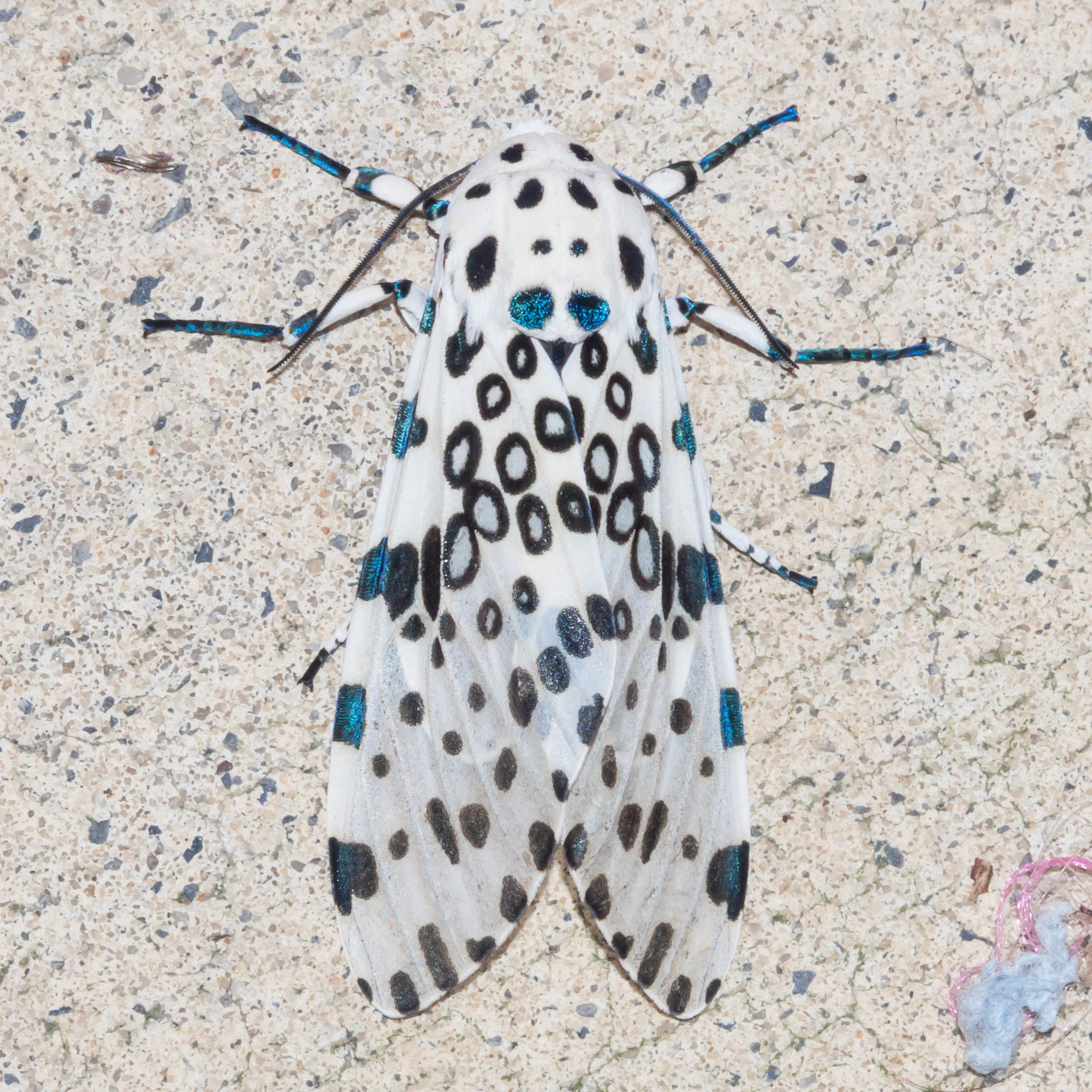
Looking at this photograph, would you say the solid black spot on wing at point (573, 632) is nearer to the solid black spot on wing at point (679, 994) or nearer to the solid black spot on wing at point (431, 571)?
the solid black spot on wing at point (431, 571)

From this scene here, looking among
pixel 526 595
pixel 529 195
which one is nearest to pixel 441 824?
pixel 526 595

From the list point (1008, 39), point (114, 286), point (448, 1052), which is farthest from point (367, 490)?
point (1008, 39)

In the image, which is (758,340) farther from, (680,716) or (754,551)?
(680,716)

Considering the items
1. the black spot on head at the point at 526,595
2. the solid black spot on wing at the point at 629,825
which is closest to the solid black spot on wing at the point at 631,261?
the black spot on head at the point at 526,595

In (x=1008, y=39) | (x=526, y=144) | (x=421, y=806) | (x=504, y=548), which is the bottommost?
(x=421, y=806)

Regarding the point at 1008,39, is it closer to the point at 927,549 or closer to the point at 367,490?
the point at 927,549

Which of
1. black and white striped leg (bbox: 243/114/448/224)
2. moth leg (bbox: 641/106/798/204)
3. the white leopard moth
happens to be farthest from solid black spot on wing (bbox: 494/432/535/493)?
moth leg (bbox: 641/106/798/204)
